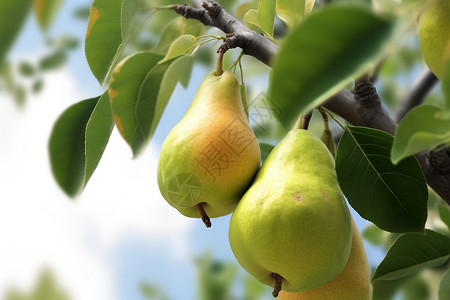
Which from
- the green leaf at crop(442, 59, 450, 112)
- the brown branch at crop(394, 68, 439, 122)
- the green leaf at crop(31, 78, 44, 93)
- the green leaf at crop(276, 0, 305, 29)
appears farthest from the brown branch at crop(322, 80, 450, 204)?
the green leaf at crop(31, 78, 44, 93)

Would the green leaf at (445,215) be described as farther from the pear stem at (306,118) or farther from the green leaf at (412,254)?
the pear stem at (306,118)

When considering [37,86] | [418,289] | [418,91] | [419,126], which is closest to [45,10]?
[419,126]

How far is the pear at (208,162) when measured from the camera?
64 centimetres

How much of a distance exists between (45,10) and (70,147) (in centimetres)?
39

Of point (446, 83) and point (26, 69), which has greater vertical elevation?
point (446, 83)

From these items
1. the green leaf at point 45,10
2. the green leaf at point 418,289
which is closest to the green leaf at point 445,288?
the green leaf at point 418,289

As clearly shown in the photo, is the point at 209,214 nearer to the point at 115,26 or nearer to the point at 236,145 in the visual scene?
the point at 236,145

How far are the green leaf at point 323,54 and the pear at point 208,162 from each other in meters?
0.29

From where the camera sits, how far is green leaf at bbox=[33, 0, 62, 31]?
372 mm

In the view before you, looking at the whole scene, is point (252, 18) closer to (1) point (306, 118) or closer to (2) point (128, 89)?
(1) point (306, 118)

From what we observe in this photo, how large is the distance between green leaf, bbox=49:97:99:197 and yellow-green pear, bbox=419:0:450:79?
1.30ft

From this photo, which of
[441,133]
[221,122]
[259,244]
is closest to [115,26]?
[221,122]

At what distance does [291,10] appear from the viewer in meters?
0.74

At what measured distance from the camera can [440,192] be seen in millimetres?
707
